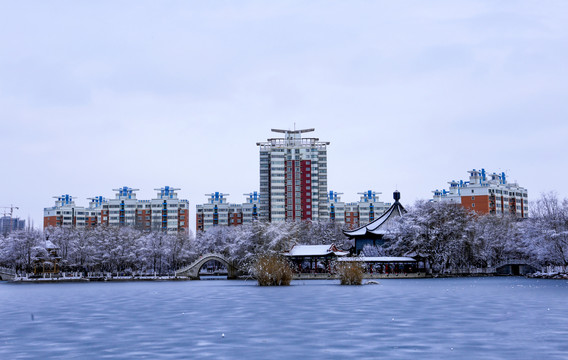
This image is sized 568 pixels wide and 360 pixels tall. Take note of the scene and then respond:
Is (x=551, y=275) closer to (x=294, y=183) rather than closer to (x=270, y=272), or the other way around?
(x=270, y=272)

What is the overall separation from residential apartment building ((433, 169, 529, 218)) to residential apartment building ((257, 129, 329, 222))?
30.1m

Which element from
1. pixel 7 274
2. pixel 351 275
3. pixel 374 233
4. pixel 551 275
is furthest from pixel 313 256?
pixel 7 274

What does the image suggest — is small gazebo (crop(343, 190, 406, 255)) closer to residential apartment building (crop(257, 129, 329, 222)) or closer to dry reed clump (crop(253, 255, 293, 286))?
dry reed clump (crop(253, 255, 293, 286))

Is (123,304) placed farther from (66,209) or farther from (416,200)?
(66,209)

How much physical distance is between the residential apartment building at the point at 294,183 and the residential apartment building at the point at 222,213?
26794 mm

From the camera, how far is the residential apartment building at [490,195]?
14675 cm

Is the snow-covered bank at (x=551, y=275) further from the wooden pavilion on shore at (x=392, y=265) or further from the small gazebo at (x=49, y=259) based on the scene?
the small gazebo at (x=49, y=259)

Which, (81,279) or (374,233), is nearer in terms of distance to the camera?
(374,233)

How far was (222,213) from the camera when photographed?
176 meters

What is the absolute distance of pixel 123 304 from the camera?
1447 inches

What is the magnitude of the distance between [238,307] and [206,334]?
454 inches

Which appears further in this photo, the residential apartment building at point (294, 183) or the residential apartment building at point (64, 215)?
the residential apartment building at point (64, 215)

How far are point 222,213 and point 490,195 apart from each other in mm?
70879

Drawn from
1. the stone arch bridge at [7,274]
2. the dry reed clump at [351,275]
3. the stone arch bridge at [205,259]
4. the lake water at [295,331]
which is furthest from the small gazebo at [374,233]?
the lake water at [295,331]
